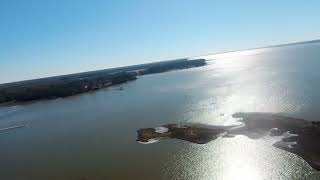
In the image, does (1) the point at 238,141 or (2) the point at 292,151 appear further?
(1) the point at 238,141

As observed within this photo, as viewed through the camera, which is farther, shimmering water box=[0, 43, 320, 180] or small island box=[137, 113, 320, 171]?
small island box=[137, 113, 320, 171]

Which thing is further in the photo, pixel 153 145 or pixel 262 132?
pixel 153 145

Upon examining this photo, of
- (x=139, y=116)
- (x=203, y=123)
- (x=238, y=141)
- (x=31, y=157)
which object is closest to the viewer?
(x=238, y=141)

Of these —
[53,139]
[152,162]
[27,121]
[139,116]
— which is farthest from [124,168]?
[27,121]

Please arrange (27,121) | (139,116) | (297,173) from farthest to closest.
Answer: (27,121) → (139,116) → (297,173)

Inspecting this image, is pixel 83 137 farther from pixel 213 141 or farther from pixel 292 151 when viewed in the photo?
pixel 292 151

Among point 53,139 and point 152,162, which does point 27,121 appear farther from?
point 152,162

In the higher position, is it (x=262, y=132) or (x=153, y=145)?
(x=262, y=132)

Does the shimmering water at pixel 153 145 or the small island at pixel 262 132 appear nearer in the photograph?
the shimmering water at pixel 153 145

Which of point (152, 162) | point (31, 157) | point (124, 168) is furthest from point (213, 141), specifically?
point (31, 157)
